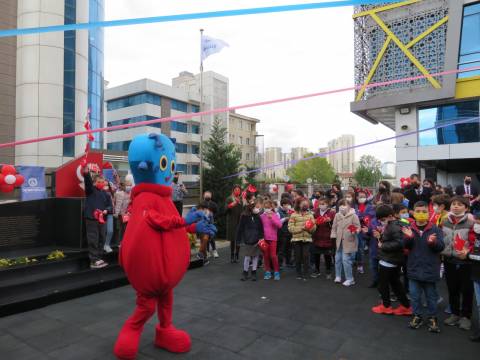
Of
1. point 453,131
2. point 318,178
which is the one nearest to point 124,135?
point 318,178

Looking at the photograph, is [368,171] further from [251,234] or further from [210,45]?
[251,234]

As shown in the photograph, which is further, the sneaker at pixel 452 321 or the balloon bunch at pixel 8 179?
the balloon bunch at pixel 8 179

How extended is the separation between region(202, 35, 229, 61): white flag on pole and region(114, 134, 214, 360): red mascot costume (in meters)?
13.6

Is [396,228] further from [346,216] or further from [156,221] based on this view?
[156,221]

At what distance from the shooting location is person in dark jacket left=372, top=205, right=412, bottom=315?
4625mm

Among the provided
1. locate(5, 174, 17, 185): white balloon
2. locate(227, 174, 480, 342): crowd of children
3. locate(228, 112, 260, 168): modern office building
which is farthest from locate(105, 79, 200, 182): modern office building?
locate(5, 174, 17, 185): white balloon

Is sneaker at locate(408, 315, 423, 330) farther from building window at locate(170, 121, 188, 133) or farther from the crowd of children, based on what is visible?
building window at locate(170, 121, 188, 133)

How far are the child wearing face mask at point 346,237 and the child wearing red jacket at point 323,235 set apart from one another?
316 mm

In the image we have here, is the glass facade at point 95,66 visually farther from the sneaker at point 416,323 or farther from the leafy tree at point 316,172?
the leafy tree at point 316,172

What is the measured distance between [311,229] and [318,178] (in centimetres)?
4981

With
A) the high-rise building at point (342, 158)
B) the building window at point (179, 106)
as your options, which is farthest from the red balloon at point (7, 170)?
the high-rise building at point (342, 158)

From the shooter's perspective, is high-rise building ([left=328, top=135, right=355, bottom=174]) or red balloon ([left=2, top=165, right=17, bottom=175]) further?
high-rise building ([left=328, top=135, right=355, bottom=174])

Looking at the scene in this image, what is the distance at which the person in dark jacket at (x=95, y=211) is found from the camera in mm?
6439

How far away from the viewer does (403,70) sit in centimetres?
1606
